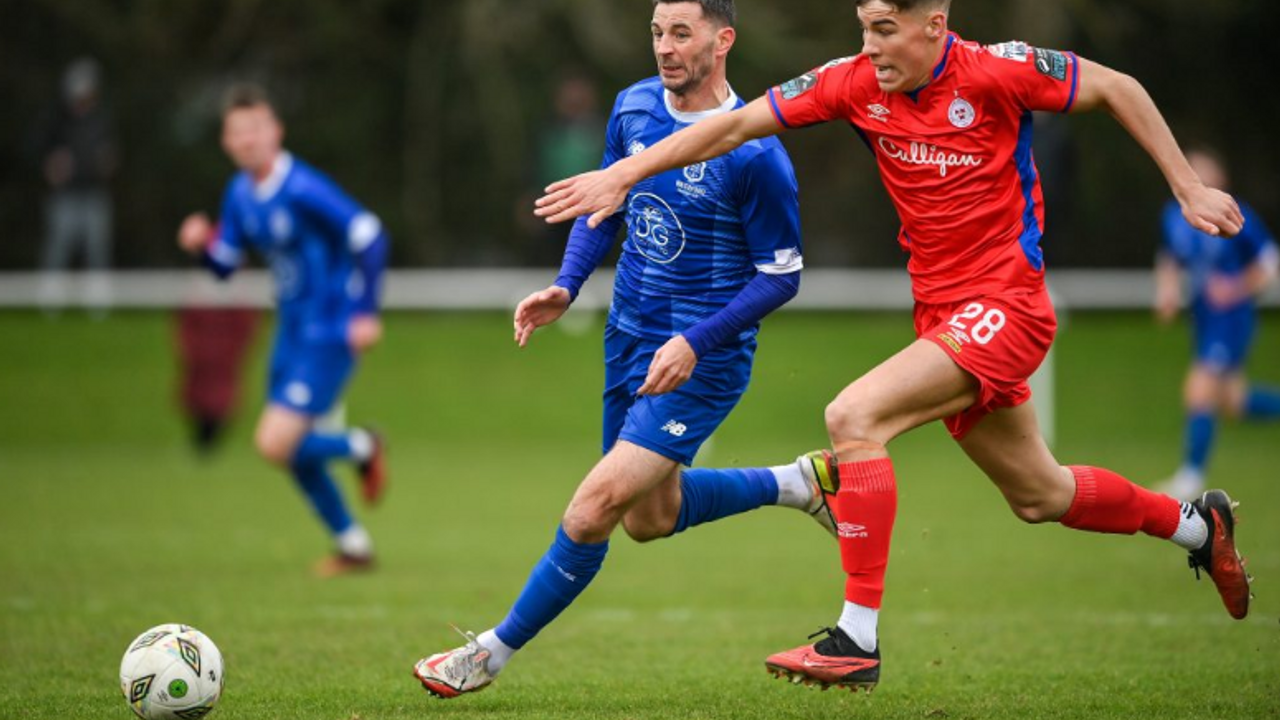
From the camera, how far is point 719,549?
426 inches

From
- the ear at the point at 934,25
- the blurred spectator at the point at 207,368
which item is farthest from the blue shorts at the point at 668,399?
the blurred spectator at the point at 207,368

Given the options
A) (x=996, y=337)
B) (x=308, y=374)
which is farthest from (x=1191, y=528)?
(x=308, y=374)

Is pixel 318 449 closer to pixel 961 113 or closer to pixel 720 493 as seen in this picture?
pixel 720 493

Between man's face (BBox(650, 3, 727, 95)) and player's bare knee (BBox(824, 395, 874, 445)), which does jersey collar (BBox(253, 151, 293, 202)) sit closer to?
man's face (BBox(650, 3, 727, 95))

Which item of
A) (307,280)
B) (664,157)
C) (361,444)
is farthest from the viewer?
(361,444)

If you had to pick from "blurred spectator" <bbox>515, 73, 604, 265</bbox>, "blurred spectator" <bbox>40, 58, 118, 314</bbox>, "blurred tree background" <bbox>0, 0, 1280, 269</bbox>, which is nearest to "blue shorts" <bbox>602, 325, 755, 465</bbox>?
"blurred spectator" <bbox>515, 73, 604, 265</bbox>

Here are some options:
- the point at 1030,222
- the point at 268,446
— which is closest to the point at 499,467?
the point at 268,446

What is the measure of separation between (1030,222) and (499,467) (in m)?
9.38

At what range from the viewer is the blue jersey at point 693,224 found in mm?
→ 5879

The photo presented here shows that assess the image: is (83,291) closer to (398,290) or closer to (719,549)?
(398,290)

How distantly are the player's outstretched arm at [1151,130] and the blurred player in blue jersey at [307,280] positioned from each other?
5342mm

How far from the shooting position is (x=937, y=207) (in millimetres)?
5609

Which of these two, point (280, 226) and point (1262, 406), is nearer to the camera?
point (280, 226)

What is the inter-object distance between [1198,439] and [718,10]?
7.42m
